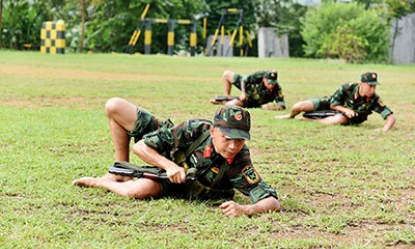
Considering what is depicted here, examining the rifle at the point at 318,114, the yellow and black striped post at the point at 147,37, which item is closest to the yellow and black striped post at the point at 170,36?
the yellow and black striped post at the point at 147,37

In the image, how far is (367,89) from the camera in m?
7.57

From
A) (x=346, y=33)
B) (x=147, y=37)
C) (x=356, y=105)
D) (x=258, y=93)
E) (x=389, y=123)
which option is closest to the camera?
(x=389, y=123)

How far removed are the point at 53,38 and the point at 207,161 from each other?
22.6m

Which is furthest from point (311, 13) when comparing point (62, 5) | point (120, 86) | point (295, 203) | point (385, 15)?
point (295, 203)

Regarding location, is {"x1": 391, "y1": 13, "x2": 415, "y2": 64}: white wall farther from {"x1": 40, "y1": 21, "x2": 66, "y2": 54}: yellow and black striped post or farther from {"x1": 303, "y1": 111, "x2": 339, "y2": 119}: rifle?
{"x1": 303, "y1": 111, "x2": 339, "y2": 119}: rifle

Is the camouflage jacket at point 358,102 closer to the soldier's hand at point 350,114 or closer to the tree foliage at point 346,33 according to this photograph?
the soldier's hand at point 350,114

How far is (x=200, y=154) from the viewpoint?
3.81 metres

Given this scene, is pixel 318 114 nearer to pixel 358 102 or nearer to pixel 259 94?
pixel 358 102

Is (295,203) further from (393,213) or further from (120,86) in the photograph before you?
(120,86)

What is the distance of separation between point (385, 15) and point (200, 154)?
25970 millimetres

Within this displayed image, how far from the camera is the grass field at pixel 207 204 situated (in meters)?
3.19

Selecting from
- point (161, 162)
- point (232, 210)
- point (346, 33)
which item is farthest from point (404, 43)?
point (232, 210)

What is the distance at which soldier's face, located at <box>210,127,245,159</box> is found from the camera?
11.8 ft

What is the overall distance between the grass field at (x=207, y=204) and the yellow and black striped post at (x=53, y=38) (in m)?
16.5
